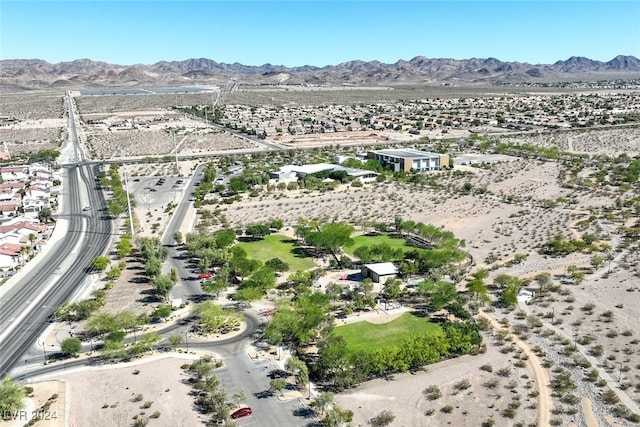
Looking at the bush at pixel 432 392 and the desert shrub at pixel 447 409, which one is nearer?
the desert shrub at pixel 447 409

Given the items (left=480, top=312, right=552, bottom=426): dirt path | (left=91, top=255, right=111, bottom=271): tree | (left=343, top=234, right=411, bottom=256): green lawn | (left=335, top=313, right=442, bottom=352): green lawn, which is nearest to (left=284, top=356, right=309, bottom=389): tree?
(left=335, top=313, right=442, bottom=352): green lawn

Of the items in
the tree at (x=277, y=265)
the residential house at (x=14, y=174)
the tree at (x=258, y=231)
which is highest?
the residential house at (x=14, y=174)

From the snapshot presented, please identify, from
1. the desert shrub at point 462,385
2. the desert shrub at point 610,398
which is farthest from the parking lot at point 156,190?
the desert shrub at point 610,398

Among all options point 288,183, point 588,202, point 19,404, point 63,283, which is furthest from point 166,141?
point 19,404

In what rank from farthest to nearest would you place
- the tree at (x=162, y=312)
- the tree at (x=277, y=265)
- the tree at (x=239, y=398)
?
the tree at (x=277, y=265), the tree at (x=162, y=312), the tree at (x=239, y=398)

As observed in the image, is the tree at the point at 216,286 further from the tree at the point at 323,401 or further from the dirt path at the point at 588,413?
the dirt path at the point at 588,413
